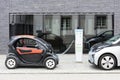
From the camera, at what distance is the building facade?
1869cm

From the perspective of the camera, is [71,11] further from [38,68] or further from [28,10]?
[38,68]

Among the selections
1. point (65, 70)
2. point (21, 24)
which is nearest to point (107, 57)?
point (65, 70)

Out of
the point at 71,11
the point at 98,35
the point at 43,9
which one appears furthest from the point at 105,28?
the point at 43,9

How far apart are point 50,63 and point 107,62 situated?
7.56 feet

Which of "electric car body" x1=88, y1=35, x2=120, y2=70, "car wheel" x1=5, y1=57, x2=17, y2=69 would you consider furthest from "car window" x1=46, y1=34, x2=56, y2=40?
"electric car body" x1=88, y1=35, x2=120, y2=70

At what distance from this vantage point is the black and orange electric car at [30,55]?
1319 centimetres

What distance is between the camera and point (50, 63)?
13.2m

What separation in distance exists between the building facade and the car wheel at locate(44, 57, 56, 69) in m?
6.05

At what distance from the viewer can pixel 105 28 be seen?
63.2 ft

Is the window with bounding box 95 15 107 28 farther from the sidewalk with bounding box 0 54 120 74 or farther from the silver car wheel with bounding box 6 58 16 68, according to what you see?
the silver car wheel with bounding box 6 58 16 68

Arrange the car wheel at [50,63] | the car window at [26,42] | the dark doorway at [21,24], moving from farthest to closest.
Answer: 1. the dark doorway at [21,24]
2. the car window at [26,42]
3. the car wheel at [50,63]

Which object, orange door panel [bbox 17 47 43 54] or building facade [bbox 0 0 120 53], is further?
building facade [bbox 0 0 120 53]

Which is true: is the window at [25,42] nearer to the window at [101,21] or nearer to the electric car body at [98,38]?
the electric car body at [98,38]

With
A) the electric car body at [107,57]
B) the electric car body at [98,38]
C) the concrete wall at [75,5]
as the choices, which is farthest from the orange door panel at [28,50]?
the electric car body at [98,38]
